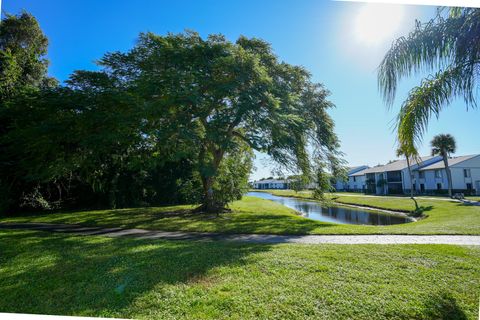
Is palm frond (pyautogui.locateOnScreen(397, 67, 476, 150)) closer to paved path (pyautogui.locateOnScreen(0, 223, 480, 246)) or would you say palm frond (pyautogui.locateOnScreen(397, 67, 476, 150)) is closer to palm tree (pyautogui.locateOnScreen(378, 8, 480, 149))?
palm tree (pyautogui.locateOnScreen(378, 8, 480, 149))

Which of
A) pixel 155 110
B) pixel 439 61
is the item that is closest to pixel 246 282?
pixel 439 61

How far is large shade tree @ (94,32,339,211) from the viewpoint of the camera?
1122 cm

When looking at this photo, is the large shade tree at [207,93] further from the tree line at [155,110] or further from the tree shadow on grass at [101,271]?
A: the tree shadow on grass at [101,271]

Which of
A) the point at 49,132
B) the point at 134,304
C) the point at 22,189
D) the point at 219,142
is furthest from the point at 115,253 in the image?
the point at 22,189

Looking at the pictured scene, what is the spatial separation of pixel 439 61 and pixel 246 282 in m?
5.91

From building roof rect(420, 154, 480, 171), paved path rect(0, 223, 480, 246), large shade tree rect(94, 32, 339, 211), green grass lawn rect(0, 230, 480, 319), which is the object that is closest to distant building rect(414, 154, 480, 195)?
building roof rect(420, 154, 480, 171)

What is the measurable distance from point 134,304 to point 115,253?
3.15 meters

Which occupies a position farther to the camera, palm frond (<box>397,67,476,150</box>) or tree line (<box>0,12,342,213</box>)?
tree line (<box>0,12,342,213</box>)

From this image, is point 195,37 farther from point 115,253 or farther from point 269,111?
point 115,253

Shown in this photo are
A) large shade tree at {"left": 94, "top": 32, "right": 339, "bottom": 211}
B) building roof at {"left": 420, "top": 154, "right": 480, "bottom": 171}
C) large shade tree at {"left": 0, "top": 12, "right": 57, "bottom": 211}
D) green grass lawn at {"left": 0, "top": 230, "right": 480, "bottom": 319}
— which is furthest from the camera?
building roof at {"left": 420, "top": 154, "right": 480, "bottom": 171}

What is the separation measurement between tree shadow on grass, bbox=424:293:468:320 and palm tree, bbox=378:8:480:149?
2.74m

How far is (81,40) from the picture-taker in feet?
32.6

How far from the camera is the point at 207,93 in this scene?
1238 cm

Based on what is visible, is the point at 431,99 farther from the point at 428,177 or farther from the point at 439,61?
the point at 428,177
